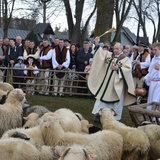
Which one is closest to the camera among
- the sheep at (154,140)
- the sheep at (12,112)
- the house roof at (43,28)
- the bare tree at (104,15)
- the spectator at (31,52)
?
the sheep at (154,140)

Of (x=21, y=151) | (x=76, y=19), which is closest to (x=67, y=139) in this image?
(x=21, y=151)

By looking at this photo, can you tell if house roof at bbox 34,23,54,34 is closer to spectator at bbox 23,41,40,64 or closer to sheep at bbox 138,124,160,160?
spectator at bbox 23,41,40,64

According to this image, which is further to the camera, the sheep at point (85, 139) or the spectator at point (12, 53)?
the spectator at point (12, 53)

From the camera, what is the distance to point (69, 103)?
1127cm

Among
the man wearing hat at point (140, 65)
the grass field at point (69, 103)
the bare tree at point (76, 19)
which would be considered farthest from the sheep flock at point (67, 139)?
the bare tree at point (76, 19)

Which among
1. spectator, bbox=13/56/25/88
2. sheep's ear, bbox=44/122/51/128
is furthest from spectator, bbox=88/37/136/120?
spectator, bbox=13/56/25/88

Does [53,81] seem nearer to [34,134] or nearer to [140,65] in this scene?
[140,65]

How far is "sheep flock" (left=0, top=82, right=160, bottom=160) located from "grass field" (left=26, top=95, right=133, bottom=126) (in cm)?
320

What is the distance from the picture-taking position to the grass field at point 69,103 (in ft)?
33.3

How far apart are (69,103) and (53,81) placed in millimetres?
1541

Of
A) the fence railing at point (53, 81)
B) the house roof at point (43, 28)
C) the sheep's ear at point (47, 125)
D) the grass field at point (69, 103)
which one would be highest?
the house roof at point (43, 28)

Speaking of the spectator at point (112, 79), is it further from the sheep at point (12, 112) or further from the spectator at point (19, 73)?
the spectator at point (19, 73)

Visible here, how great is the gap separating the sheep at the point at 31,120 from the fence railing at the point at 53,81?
5539 mm

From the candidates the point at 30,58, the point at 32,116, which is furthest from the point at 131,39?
the point at 32,116
